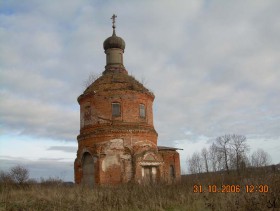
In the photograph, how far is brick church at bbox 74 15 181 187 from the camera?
18.5 metres

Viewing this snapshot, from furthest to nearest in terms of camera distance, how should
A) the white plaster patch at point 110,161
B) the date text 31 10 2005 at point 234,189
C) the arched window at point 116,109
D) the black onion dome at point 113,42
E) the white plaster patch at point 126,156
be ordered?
the black onion dome at point 113,42
the arched window at point 116,109
the white plaster patch at point 126,156
the white plaster patch at point 110,161
the date text 31 10 2005 at point 234,189

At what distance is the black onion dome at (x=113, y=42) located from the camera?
22219 mm

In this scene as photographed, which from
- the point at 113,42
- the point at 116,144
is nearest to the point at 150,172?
the point at 116,144

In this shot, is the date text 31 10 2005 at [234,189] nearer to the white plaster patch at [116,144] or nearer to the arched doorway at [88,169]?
the white plaster patch at [116,144]

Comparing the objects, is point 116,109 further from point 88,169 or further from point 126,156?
point 88,169

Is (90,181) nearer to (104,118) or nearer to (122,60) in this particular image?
(104,118)

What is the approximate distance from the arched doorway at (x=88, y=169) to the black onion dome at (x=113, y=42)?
742 centimetres

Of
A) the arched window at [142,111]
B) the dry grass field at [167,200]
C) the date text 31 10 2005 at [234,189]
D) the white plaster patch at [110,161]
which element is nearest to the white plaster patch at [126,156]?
the white plaster patch at [110,161]

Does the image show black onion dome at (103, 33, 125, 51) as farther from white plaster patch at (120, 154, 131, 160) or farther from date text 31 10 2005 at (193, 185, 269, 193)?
date text 31 10 2005 at (193, 185, 269, 193)

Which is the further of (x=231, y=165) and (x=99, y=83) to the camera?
(x=231, y=165)

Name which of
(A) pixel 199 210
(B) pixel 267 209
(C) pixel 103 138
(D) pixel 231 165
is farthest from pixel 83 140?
(D) pixel 231 165

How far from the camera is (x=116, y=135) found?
62.2 ft

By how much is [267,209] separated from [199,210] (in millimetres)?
1620

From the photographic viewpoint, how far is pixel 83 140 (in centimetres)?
1991
